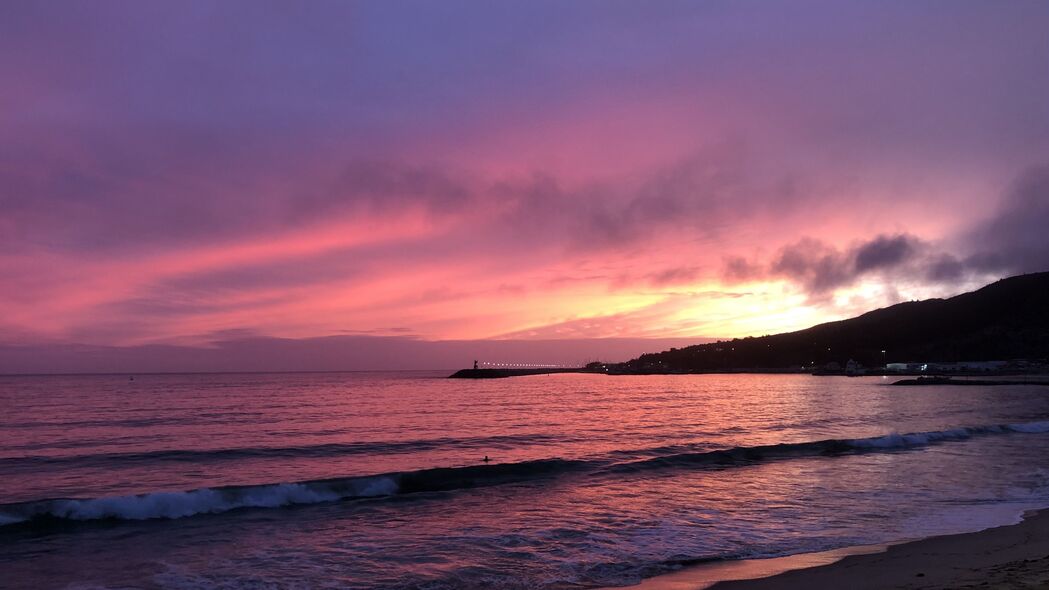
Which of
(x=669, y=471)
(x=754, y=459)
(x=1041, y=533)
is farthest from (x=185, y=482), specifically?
(x=1041, y=533)

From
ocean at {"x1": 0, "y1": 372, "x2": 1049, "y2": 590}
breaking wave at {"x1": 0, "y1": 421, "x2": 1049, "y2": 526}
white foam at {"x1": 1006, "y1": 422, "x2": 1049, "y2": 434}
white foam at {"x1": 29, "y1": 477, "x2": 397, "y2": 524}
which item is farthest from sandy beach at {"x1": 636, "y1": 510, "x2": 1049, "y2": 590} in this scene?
white foam at {"x1": 1006, "y1": 422, "x2": 1049, "y2": 434}

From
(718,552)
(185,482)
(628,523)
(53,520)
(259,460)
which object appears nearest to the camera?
(718,552)

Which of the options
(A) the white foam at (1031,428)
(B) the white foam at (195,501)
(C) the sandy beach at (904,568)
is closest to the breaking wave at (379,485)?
(B) the white foam at (195,501)

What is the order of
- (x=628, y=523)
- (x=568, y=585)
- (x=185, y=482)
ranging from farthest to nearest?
(x=185, y=482), (x=628, y=523), (x=568, y=585)

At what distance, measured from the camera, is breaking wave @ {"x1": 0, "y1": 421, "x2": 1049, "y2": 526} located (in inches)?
707

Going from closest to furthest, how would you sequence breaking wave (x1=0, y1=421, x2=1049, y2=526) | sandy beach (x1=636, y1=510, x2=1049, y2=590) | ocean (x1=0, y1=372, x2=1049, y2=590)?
1. sandy beach (x1=636, y1=510, x2=1049, y2=590)
2. ocean (x1=0, y1=372, x2=1049, y2=590)
3. breaking wave (x1=0, y1=421, x2=1049, y2=526)

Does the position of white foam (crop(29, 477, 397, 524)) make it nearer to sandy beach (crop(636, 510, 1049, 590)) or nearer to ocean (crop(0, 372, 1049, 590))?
ocean (crop(0, 372, 1049, 590))

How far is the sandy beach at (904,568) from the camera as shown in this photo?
9961 mm

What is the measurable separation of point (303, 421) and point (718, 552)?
3789cm

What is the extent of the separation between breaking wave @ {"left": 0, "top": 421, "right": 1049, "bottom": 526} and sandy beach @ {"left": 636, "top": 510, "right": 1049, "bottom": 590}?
11884 millimetres

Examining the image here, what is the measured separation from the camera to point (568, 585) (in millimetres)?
11305

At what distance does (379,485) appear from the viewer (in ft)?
71.5

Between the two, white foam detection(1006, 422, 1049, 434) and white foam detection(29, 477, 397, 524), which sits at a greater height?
white foam detection(29, 477, 397, 524)

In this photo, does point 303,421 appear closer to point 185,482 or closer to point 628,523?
point 185,482
